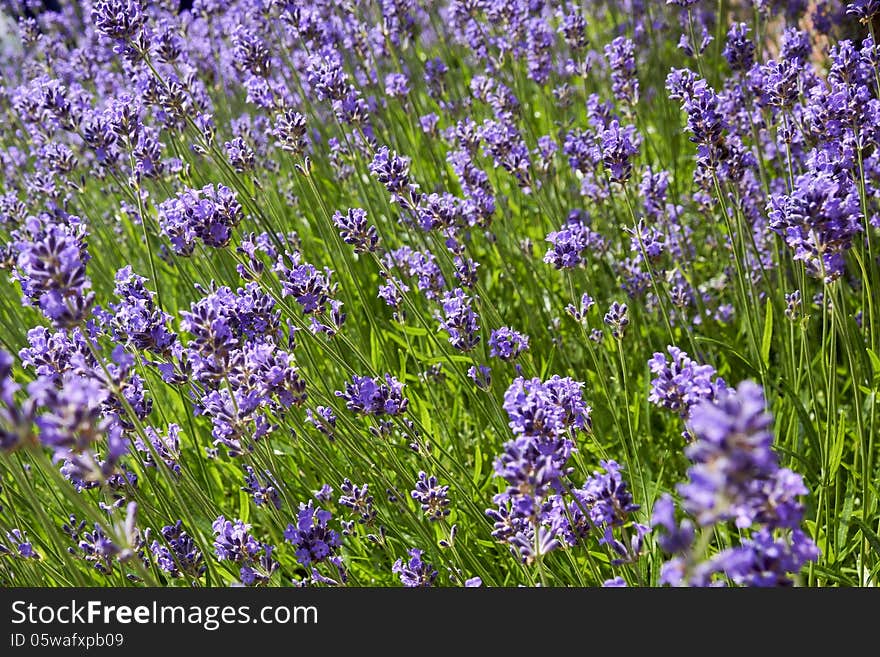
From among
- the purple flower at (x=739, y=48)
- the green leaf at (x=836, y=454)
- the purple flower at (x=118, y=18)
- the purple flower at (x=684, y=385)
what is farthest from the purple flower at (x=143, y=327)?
the purple flower at (x=739, y=48)

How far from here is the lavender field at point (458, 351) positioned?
5.71 feet

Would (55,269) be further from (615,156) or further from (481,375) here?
(615,156)

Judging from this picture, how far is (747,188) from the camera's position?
356cm

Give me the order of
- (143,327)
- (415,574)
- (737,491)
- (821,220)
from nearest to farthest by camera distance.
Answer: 1. (737,491)
2. (821,220)
3. (415,574)
4. (143,327)

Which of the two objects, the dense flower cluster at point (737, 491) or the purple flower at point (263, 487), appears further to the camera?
the purple flower at point (263, 487)

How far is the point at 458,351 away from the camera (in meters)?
3.23

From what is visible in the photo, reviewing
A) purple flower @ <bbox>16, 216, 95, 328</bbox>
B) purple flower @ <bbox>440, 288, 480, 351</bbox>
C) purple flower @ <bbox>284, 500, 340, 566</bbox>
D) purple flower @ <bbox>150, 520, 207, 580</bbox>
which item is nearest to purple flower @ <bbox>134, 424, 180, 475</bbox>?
purple flower @ <bbox>150, 520, 207, 580</bbox>

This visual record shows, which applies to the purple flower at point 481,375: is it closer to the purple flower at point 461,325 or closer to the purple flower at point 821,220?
the purple flower at point 461,325

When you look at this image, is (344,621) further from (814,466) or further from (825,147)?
(825,147)

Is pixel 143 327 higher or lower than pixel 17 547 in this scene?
higher

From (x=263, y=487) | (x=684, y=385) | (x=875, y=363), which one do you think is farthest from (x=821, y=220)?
(x=263, y=487)

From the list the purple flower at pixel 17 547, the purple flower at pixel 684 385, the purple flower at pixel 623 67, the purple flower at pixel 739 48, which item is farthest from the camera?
the purple flower at pixel 623 67

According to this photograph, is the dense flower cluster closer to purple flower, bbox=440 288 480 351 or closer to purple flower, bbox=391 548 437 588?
purple flower, bbox=391 548 437 588

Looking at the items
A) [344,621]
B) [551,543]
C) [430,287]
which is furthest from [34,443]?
[430,287]
